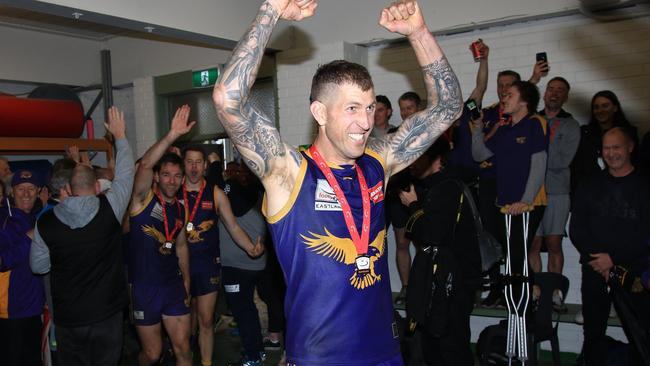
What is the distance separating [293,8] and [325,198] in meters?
0.78

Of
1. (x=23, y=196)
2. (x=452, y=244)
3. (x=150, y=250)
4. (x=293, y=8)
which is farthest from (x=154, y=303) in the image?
(x=293, y=8)

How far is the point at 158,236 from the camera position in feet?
15.8

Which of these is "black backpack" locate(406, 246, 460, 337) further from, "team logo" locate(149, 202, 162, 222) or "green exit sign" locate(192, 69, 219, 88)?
"green exit sign" locate(192, 69, 219, 88)

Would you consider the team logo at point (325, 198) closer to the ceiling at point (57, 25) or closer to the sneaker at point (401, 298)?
the sneaker at point (401, 298)

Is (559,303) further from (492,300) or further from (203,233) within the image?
(203,233)

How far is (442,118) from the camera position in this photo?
9.11ft

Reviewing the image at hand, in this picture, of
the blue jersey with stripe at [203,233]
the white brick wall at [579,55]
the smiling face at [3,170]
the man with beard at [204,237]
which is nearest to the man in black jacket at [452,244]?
the man with beard at [204,237]

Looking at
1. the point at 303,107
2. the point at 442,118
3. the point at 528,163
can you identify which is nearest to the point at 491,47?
the point at 528,163

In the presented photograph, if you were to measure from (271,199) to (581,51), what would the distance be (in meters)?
4.91

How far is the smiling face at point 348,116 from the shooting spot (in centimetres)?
241

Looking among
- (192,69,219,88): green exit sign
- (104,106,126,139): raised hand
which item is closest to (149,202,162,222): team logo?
(104,106,126,139): raised hand

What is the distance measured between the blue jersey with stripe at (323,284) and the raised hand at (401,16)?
0.72 meters

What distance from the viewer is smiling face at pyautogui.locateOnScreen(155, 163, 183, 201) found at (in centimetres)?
483

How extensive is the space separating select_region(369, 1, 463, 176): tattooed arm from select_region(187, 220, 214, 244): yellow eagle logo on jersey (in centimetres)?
283
